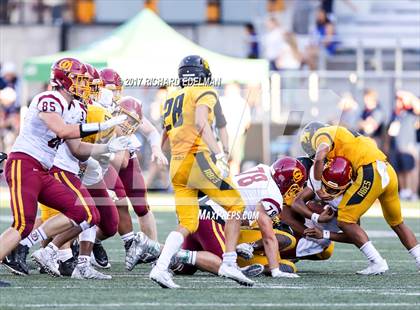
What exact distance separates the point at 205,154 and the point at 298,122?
8769 mm

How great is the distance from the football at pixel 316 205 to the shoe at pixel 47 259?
1941mm

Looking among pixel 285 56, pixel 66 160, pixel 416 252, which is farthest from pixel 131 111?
pixel 285 56

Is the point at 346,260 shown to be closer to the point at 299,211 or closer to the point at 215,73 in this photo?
the point at 299,211

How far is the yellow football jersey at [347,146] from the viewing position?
865cm

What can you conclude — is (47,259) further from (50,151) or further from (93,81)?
(93,81)

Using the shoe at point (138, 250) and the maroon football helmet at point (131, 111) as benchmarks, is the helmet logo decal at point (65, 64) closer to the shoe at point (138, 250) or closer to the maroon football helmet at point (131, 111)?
the maroon football helmet at point (131, 111)

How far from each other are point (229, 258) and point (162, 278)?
1.98ft

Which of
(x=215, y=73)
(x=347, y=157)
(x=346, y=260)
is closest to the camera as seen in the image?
(x=347, y=157)

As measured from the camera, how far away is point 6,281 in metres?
7.85

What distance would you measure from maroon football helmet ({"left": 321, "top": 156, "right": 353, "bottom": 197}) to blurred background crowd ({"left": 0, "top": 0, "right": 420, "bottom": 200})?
16.9ft

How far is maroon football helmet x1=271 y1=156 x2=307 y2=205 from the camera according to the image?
8.41m

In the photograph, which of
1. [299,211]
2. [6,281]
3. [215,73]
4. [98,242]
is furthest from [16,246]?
[215,73]

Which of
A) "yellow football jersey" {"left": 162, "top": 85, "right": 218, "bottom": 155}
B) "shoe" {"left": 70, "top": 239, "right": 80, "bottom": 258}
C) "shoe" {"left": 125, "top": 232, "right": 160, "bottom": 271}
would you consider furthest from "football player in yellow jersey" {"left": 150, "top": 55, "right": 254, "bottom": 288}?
"shoe" {"left": 70, "top": 239, "right": 80, "bottom": 258}

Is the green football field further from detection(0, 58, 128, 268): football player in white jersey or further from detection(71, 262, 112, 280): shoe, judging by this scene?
detection(0, 58, 128, 268): football player in white jersey
